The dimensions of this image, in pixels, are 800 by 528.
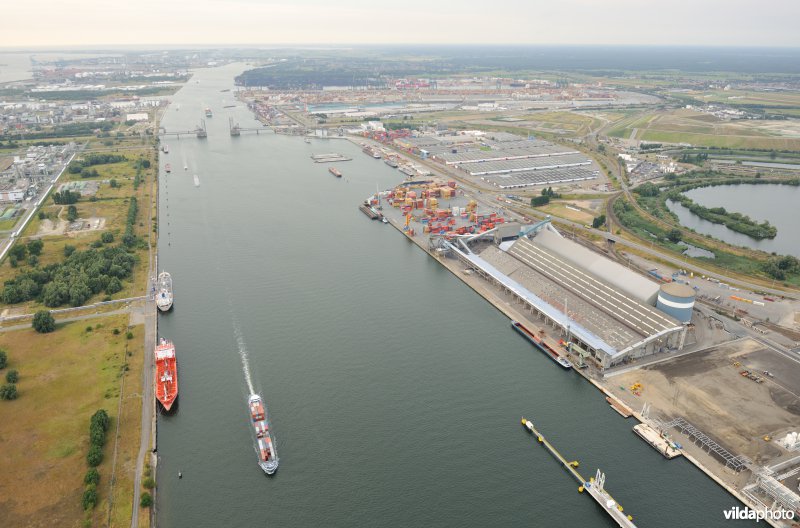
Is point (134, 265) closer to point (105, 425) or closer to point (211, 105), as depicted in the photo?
point (105, 425)

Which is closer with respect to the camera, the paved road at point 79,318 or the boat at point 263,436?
the boat at point 263,436

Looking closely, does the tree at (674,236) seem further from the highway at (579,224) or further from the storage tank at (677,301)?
the storage tank at (677,301)

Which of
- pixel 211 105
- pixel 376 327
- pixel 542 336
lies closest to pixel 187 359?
pixel 376 327

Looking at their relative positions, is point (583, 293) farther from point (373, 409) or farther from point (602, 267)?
point (373, 409)

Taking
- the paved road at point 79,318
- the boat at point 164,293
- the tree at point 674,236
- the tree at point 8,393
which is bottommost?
the tree at point 8,393

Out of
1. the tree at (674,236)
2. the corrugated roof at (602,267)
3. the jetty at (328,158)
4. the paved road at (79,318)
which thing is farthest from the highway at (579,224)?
the paved road at (79,318)

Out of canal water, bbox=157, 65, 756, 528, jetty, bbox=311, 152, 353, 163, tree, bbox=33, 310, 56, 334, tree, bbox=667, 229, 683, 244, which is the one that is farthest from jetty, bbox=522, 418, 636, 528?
jetty, bbox=311, 152, 353, 163
